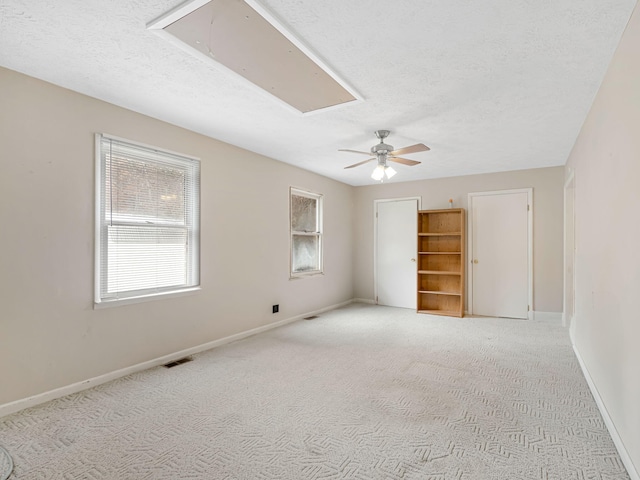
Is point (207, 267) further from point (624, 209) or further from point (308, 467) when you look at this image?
point (624, 209)

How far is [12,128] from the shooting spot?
237cm

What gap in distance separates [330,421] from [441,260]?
4264 mm

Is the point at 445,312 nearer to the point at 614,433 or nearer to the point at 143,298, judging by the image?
A: the point at 614,433

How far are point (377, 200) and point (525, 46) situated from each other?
454 centimetres

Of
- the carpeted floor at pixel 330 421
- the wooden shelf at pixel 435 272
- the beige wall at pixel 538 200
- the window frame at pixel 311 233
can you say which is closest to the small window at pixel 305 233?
the window frame at pixel 311 233

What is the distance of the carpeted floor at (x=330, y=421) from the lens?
5.93 ft

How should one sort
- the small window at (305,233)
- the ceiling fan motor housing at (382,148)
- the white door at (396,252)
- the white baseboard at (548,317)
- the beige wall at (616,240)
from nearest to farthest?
the beige wall at (616,240), the ceiling fan motor housing at (382,148), the white baseboard at (548,317), the small window at (305,233), the white door at (396,252)

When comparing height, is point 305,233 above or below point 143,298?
above

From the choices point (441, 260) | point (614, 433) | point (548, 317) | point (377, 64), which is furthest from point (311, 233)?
point (614, 433)

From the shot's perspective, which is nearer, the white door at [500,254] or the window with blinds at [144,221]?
the window with blinds at [144,221]

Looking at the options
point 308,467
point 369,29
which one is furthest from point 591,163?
point 308,467

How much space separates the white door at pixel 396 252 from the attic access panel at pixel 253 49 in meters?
3.78

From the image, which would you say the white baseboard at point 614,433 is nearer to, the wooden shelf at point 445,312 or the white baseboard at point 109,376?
the wooden shelf at point 445,312

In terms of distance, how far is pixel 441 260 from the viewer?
5871 mm
